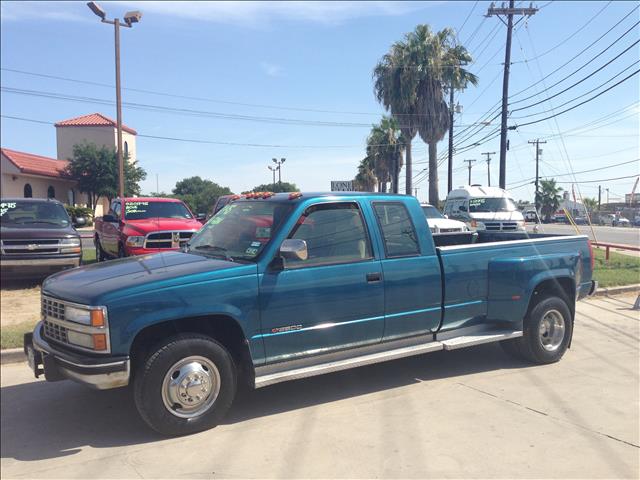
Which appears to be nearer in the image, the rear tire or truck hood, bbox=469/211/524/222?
the rear tire

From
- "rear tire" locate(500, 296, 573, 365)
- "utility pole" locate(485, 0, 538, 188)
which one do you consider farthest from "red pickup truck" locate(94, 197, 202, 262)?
"utility pole" locate(485, 0, 538, 188)

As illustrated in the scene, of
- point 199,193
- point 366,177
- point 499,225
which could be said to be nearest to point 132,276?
point 499,225

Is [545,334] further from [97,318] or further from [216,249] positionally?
[97,318]

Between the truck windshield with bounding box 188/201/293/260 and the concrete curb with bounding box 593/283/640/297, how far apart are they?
7.97 meters

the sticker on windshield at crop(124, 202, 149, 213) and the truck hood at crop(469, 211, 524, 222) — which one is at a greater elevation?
the sticker on windshield at crop(124, 202, 149, 213)

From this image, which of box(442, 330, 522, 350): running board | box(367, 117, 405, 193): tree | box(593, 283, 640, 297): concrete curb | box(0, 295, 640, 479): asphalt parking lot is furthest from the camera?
box(367, 117, 405, 193): tree

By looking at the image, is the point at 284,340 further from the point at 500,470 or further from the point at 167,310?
the point at 500,470

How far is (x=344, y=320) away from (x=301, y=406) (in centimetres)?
87

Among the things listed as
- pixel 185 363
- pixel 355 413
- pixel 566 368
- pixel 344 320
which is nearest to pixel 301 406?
pixel 355 413

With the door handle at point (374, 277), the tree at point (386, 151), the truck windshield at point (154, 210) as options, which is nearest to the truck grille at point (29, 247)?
the door handle at point (374, 277)

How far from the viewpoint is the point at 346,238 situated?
491 cm

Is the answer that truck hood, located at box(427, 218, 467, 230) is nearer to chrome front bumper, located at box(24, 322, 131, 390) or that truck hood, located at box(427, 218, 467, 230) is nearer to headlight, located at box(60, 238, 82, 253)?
headlight, located at box(60, 238, 82, 253)

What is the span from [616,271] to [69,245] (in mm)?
11722

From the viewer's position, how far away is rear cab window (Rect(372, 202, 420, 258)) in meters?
5.10
